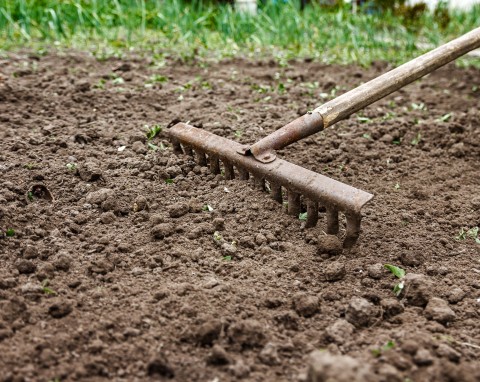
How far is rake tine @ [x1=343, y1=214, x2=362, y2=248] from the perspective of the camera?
2172mm

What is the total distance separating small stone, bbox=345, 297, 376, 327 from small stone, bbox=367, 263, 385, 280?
0.72 feet

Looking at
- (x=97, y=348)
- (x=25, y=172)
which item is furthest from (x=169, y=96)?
(x=97, y=348)

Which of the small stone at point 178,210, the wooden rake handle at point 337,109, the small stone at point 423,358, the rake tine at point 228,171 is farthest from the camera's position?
the rake tine at point 228,171

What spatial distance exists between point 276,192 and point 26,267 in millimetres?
1052

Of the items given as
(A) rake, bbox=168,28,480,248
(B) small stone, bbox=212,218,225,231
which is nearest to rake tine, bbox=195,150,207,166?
(A) rake, bbox=168,28,480,248

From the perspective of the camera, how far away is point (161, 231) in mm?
2281

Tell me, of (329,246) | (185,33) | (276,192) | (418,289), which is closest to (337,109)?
(276,192)

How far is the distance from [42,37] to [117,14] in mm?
717

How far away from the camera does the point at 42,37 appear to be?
5.00 metres

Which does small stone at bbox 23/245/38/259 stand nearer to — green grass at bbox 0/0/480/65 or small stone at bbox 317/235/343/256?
small stone at bbox 317/235/343/256

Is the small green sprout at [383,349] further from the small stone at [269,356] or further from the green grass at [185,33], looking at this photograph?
the green grass at [185,33]

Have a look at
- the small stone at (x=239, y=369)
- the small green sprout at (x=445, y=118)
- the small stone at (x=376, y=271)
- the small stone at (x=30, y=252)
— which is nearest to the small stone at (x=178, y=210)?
the small stone at (x=30, y=252)

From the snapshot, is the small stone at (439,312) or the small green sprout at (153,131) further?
the small green sprout at (153,131)

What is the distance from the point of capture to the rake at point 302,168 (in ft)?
7.28
